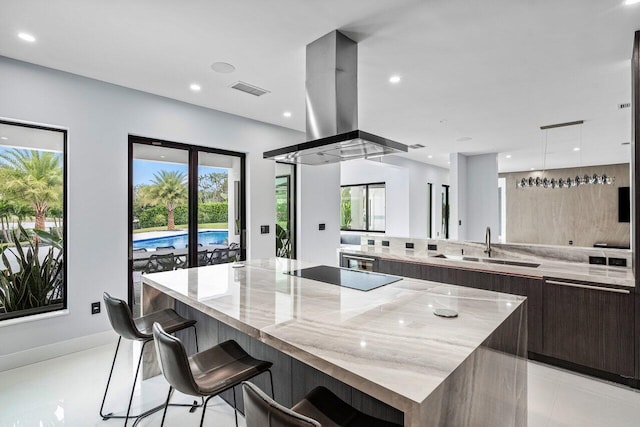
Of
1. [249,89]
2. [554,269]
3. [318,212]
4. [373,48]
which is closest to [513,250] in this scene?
[554,269]

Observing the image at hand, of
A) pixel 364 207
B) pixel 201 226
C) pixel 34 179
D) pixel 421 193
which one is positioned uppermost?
pixel 421 193

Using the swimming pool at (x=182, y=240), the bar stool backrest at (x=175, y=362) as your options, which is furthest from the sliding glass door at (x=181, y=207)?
the bar stool backrest at (x=175, y=362)

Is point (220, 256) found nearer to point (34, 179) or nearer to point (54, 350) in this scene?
point (54, 350)

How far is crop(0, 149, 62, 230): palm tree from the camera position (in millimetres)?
2990

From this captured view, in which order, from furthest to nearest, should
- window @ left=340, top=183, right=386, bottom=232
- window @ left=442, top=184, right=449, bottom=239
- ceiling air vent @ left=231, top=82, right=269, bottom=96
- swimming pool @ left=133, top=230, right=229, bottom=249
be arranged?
window @ left=442, top=184, right=449, bottom=239 < window @ left=340, top=183, right=386, bottom=232 < swimming pool @ left=133, top=230, right=229, bottom=249 < ceiling air vent @ left=231, top=82, right=269, bottom=96

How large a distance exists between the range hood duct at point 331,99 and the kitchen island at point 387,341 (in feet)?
3.26

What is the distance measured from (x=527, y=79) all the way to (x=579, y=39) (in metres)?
0.77

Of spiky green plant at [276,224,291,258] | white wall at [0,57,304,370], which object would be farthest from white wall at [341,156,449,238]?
white wall at [0,57,304,370]

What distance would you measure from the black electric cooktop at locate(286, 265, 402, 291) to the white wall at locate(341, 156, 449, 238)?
527 cm

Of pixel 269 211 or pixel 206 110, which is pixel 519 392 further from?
pixel 206 110

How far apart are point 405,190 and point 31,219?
7146mm

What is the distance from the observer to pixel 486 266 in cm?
320

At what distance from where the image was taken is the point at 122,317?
6.36ft

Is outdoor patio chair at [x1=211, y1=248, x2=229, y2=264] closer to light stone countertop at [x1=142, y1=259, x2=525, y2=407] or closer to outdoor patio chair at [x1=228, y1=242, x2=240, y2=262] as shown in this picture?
outdoor patio chair at [x1=228, y1=242, x2=240, y2=262]
